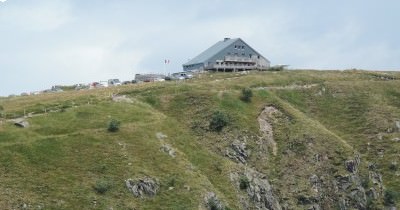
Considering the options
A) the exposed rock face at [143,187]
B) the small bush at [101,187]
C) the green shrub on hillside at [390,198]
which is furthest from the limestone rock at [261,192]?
the small bush at [101,187]

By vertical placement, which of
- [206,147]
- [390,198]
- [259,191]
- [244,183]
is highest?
[206,147]

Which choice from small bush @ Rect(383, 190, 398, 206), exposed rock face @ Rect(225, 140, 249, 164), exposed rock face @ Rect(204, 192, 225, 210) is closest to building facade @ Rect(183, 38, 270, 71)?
exposed rock face @ Rect(225, 140, 249, 164)

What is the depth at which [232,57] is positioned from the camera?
19238 cm

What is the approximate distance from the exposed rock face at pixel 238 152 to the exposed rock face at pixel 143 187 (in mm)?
22240

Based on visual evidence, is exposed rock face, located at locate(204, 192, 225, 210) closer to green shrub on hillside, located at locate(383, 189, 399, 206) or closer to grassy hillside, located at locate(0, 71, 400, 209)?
grassy hillside, located at locate(0, 71, 400, 209)

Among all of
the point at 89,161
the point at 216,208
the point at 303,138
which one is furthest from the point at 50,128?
the point at 303,138

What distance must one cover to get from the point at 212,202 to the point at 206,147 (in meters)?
21.5

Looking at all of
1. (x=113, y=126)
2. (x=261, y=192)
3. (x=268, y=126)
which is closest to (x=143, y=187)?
(x=113, y=126)

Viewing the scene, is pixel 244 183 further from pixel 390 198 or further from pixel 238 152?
pixel 390 198

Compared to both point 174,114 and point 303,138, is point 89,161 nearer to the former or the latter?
point 174,114

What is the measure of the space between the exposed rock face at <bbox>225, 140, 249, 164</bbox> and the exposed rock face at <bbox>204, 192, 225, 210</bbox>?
17.6 meters

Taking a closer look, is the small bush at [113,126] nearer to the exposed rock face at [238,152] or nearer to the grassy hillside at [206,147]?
the grassy hillside at [206,147]

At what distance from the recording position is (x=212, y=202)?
94.1 meters

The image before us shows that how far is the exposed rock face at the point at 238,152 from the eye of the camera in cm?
11344
